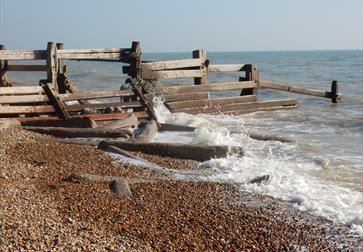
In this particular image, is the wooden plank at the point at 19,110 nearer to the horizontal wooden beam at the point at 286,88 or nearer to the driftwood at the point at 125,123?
the driftwood at the point at 125,123

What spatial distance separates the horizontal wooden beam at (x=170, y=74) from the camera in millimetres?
15889

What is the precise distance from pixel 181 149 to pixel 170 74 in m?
6.52

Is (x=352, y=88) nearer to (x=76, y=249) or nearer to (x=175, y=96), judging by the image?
(x=175, y=96)

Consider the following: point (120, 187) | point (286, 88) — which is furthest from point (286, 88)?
point (120, 187)

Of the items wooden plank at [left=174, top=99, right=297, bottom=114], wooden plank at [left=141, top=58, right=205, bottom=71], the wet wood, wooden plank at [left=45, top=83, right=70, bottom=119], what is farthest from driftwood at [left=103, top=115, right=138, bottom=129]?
wooden plank at [left=174, top=99, right=297, bottom=114]

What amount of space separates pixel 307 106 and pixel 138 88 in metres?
10.3

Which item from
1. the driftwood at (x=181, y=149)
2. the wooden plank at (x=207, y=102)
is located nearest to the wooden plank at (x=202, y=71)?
the wooden plank at (x=207, y=102)

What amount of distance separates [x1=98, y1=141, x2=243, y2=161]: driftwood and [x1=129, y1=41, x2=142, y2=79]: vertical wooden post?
528 cm

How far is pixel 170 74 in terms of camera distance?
649 inches

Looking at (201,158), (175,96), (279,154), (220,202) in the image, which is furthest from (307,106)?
(220,202)

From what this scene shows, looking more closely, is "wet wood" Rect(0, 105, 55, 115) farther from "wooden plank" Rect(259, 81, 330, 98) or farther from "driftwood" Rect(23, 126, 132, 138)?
"wooden plank" Rect(259, 81, 330, 98)

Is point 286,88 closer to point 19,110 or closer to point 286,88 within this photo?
point 286,88

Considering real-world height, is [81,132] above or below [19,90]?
below

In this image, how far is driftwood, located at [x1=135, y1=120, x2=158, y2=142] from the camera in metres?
11.4
